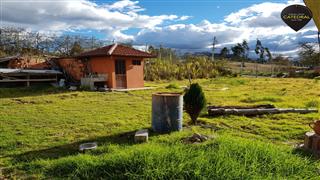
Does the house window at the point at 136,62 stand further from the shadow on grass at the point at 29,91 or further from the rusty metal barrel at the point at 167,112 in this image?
the rusty metal barrel at the point at 167,112

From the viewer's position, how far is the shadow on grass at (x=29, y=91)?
57.1ft

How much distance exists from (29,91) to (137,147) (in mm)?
14457

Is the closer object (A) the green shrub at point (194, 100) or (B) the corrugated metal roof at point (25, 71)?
(A) the green shrub at point (194, 100)

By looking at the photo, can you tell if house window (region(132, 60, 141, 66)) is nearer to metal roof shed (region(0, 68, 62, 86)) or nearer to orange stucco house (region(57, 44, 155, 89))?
orange stucco house (region(57, 44, 155, 89))

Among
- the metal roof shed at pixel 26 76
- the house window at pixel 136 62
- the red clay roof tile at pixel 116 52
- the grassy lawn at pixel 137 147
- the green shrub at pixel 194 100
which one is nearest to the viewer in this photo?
the grassy lawn at pixel 137 147

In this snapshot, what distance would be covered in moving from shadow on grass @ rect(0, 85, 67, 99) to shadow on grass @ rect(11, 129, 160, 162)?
10675 millimetres

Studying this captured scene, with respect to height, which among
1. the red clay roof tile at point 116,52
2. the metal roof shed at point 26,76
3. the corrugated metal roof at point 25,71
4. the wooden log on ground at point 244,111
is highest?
the red clay roof tile at point 116,52

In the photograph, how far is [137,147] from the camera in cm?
579

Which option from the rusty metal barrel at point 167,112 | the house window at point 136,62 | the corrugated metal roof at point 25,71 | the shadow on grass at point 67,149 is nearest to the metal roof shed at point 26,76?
the corrugated metal roof at point 25,71

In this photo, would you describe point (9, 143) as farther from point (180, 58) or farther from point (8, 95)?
point (180, 58)

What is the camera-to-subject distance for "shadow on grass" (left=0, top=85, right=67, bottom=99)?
57.1ft

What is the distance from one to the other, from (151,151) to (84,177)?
0.98 meters

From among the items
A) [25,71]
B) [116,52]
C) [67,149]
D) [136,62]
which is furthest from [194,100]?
[25,71]

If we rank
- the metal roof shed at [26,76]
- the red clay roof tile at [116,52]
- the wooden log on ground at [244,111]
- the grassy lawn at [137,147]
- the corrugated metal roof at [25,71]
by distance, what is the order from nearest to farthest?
the grassy lawn at [137,147], the wooden log on ground at [244,111], the corrugated metal roof at [25,71], the metal roof shed at [26,76], the red clay roof tile at [116,52]
